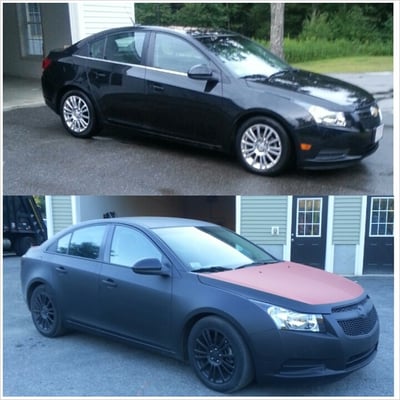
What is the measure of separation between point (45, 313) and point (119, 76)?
3.03 metres

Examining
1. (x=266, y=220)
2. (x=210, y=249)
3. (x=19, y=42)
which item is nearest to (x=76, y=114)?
(x=266, y=220)

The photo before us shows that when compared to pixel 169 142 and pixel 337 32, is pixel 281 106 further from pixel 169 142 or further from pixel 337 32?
pixel 337 32

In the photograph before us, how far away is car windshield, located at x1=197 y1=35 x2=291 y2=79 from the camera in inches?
218

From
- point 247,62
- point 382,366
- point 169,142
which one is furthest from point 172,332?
point 247,62

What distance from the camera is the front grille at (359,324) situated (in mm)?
3658

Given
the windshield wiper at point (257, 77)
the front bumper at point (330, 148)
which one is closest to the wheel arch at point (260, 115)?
the front bumper at point (330, 148)

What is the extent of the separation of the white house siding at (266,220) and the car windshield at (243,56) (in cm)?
147

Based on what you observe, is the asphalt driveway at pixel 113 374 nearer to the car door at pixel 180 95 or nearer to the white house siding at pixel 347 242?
the white house siding at pixel 347 242

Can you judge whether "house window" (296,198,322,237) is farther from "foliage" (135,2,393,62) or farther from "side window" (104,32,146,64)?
"side window" (104,32,146,64)

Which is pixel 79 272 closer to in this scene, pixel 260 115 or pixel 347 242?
pixel 260 115

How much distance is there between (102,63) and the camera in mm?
6207

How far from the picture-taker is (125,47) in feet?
19.9

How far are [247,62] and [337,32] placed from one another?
10.4ft

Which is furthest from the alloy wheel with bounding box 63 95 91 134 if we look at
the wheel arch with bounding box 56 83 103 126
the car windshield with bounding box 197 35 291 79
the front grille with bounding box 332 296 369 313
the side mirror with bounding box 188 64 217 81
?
the front grille with bounding box 332 296 369 313
